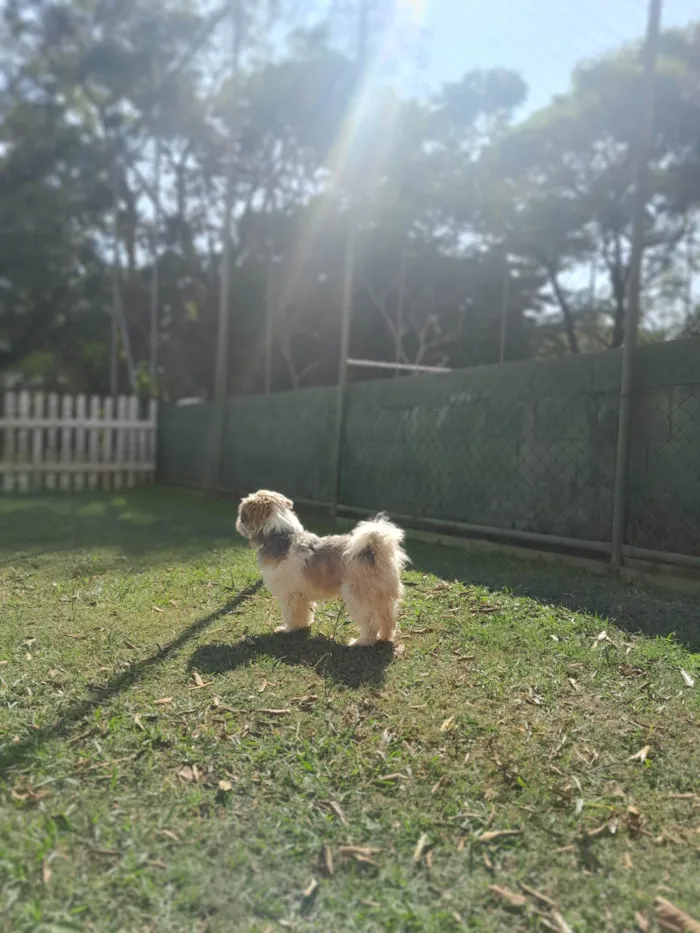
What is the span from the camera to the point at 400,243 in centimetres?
2327

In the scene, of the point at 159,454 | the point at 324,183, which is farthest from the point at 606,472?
the point at 324,183

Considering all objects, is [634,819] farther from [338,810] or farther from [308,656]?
[308,656]

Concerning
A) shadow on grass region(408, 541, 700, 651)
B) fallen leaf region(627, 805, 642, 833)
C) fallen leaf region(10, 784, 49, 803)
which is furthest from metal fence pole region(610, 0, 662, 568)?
fallen leaf region(10, 784, 49, 803)

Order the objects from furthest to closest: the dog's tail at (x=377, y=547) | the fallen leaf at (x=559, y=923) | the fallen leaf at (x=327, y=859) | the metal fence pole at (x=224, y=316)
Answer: the metal fence pole at (x=224, y=316), the dog's tail at (x=377, y=547), the fallen leaf at (x=327, y=859), the fallen leaf at (x=559, y=923)

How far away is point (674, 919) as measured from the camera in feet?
5.65

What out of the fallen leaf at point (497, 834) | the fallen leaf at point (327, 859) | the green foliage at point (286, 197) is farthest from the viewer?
the green foliage at point (286, 197)

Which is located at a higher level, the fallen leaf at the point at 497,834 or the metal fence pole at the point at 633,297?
the metal fence pole at the point at 633,297

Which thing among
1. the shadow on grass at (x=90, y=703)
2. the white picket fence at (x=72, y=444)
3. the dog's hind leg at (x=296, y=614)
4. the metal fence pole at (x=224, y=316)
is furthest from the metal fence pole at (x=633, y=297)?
the white picket fence at (x=72, y=444)

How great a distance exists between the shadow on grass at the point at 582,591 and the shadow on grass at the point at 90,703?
80.4 inches

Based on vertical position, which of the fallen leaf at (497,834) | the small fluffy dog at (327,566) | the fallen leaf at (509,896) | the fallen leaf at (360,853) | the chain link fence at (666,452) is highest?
the chain link fence at (666,452)

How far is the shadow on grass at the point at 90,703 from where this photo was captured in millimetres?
2391

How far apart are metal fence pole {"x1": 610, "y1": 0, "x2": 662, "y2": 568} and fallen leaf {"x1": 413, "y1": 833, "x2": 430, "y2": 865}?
348cm

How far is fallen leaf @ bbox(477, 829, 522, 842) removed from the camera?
2.06m

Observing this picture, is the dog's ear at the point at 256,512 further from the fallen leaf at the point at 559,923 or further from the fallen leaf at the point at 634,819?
the fallen leaf at the point at 559,923
